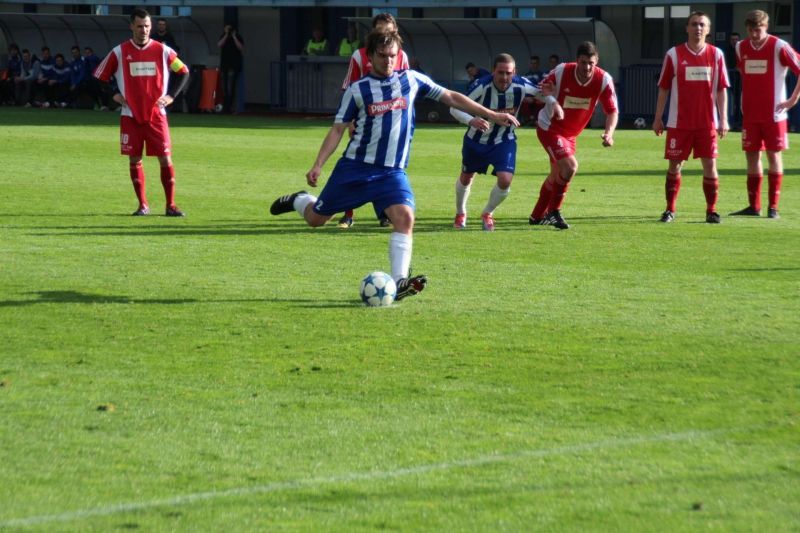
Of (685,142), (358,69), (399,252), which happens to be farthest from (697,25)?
(399,252)

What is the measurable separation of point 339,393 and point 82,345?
177 centimetres

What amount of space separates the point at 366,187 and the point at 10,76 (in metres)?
31.5

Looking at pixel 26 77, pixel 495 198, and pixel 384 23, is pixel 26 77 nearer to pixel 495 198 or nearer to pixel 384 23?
pixel 495 198

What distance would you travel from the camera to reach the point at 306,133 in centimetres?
2809

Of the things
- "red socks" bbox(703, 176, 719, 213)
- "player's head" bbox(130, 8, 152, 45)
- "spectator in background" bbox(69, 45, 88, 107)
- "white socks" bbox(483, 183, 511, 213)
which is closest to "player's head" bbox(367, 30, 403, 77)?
"white socks" bbox(483, 183, 511, 213)

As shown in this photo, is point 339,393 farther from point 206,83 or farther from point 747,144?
point 206,83

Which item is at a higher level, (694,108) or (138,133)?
(694,108)

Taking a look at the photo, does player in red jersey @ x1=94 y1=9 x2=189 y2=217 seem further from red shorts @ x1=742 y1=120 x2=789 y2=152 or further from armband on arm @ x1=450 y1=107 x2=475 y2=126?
red shorts @ x1=742 y1=120 x2=789 y2=152

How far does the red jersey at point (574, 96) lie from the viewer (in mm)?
13375

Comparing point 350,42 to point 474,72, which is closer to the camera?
point 474,72

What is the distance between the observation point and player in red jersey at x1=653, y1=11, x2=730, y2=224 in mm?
13805

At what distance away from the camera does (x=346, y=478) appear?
5.14m

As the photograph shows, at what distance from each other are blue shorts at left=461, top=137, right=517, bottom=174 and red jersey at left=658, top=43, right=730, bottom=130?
1724 millimetres

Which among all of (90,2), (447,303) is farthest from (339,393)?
(90,2)
